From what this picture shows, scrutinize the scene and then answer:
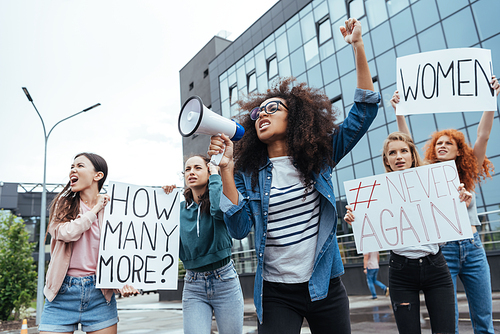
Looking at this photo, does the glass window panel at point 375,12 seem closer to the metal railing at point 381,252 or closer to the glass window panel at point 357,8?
the glass window panel at point 357,8

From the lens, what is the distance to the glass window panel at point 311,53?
62.2 feet

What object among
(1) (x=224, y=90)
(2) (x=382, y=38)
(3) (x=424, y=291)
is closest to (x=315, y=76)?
(2) (x=382, y=38)

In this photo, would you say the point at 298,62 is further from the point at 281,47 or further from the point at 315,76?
the point at 281,47

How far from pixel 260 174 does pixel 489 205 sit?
12971 mm

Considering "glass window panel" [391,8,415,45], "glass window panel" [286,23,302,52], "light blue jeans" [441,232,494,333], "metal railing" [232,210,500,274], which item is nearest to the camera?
"light blue jeans" [441,232,494,333]

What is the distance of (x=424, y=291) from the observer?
2.69 m

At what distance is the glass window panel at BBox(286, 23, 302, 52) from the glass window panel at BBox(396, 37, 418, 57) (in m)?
5.80

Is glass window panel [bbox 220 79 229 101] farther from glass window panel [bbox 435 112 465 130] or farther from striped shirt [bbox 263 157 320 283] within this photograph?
striped shirt [bbox 263 157 320 283]

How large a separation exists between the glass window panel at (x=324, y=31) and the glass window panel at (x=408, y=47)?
3.81 m

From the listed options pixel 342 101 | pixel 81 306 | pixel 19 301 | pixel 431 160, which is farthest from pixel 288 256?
pixel 342 101

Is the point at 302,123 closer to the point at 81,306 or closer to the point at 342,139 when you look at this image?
the point at 342,139

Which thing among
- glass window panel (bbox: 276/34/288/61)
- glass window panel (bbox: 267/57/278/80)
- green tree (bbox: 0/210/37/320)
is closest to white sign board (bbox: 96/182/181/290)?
green tree (bbox: 0/210/37/320)

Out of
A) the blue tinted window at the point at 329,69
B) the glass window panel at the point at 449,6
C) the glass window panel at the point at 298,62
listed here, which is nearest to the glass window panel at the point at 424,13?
the glass window panel at the point at 449,6

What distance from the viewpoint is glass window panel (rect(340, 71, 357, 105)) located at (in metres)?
17.1
